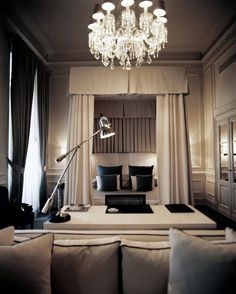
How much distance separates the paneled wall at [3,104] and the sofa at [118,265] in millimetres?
2432

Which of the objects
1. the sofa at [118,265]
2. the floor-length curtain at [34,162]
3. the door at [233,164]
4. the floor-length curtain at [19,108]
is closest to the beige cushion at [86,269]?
the sofa at [118,265]

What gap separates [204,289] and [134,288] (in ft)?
1.11

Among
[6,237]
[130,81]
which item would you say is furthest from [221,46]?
[6,237]

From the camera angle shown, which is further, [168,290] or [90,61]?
[90,61]

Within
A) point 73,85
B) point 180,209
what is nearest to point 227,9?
point 73,85

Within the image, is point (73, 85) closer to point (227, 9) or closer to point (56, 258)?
point (227, 9)

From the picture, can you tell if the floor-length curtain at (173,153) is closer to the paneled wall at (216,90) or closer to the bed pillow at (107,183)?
the paneled wall at (216,90)

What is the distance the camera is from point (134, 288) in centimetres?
113

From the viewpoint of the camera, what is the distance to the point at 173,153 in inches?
160

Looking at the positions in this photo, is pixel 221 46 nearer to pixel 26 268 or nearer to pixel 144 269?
pixel 144 269

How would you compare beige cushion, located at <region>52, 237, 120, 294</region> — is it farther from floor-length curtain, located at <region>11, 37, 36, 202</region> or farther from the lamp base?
floor-length curtain, located at <region>11, 37, 36, 202</region>

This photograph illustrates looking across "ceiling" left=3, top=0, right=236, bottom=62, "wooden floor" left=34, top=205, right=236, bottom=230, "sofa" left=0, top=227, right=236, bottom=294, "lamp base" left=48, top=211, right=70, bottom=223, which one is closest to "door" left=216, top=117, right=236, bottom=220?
"wooden floor" left=34, top=205, right=236, bottom=230

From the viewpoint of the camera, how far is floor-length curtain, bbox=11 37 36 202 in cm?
356

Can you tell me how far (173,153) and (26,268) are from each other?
3372mm
